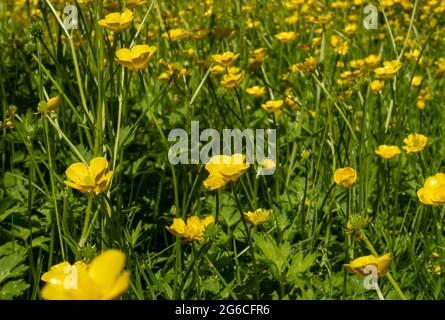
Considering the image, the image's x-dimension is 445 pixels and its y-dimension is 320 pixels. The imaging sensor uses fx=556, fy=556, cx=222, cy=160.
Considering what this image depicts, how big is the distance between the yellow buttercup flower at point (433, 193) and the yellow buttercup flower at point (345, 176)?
0.14 meters

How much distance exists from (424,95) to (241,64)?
0.86m

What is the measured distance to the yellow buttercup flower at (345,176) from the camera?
3.75ft

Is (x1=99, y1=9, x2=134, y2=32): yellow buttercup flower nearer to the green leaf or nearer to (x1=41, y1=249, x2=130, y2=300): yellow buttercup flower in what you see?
the green leaf

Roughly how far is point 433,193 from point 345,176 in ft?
0.57

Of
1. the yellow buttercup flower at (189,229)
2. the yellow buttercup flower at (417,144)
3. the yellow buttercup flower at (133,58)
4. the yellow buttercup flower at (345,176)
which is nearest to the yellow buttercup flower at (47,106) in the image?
the yellow buttercup flower at (133,58)

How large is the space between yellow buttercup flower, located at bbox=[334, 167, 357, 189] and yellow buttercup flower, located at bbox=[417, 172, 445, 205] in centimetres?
14

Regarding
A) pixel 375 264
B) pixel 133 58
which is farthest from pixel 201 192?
pixel 375 264

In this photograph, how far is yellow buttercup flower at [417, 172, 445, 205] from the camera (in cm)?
104

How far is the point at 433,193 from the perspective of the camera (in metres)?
1.06

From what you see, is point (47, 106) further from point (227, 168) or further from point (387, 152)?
point (387, 152)

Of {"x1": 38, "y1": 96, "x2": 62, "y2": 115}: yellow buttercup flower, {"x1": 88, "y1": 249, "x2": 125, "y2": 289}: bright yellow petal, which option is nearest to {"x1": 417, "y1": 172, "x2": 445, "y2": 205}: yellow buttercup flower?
{"x1": 88, "y1": 249, "x2": 125, "y2": 289}: bright yellow petal

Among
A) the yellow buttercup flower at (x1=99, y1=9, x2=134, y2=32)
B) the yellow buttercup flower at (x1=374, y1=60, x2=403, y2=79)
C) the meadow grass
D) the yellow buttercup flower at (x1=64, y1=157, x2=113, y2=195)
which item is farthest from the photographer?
the yellow buttercup flower at (x1=374, y1=60, x2=403, y2=79)

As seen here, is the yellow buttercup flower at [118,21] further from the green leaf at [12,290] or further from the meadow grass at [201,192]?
the green leaf at [12,290]

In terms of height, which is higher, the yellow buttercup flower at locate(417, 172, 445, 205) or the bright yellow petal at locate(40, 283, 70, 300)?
the bright yellow petal at locate(40, 283, 70, 300)
